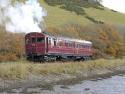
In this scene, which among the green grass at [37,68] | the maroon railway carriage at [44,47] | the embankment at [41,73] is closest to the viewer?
the embankment at [41,73]

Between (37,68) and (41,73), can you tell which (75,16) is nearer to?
(41,73)

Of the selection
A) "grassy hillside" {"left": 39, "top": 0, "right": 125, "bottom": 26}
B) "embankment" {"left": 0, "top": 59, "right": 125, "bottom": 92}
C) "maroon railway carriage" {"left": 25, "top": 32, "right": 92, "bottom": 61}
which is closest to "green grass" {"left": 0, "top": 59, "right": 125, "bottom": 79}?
"embankment" {"left": 0, "top": 59, "right": 125, "bottom": 92}

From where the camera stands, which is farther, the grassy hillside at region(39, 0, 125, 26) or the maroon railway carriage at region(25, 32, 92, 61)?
the grassy hillside at region(39, 0, 125, 26)

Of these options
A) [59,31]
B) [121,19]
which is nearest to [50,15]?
[59,31]

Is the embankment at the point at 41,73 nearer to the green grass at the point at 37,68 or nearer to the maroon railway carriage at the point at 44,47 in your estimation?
the green grass at the point at 37,68

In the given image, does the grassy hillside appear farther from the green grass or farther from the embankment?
the embankment

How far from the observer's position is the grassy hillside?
91.8 m

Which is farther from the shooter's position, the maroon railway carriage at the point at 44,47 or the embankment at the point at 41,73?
the maroon railway carriage at the point at 44,47

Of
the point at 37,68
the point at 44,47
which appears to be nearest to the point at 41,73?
the point at 37,68

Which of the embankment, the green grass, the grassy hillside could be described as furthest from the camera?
the grassy hillside

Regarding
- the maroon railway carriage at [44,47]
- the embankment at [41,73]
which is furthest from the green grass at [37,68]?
the maroon railway carriage at [44,47]

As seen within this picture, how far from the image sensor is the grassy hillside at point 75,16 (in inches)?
3616

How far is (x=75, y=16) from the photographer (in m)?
104

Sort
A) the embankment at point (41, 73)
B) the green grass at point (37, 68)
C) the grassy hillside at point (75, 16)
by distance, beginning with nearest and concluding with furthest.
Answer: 1. the embankment at point (41, 73)
2. the green grass at point (37, 68)
3. the grassy hillside at point (75, 16)
